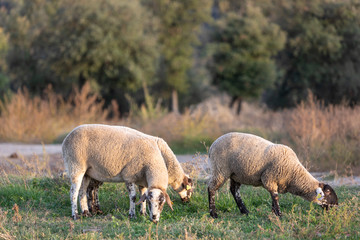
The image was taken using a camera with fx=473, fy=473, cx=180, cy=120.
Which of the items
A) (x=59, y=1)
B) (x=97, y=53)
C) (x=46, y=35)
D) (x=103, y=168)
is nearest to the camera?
(x=103, y=168)

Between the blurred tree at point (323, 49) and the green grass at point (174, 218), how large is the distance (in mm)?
21999

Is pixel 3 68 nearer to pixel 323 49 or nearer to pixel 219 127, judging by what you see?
pixel 323 49

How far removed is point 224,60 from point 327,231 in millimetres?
25611

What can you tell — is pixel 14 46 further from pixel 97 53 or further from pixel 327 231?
pixel 327 231

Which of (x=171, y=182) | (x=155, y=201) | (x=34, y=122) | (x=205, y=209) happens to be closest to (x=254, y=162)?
(x=205, y=209)

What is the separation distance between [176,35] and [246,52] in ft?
21.7

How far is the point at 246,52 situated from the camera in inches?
1221

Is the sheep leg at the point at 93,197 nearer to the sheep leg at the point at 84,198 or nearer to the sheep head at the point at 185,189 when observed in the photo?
the sheep leg at the point at 84,198

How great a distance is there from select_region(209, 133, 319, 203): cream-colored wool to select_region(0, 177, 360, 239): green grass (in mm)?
396

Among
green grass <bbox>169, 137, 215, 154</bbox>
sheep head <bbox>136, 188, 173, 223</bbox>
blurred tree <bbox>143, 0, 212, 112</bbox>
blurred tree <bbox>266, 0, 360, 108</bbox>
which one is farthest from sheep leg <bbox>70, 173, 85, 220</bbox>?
blurred tree <bbox>143, 0, 212, 112</bbox>

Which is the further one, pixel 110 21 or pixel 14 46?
pixel 14 46

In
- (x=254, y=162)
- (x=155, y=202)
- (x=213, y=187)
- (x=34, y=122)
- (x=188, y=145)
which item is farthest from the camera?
(x=34, y=122)

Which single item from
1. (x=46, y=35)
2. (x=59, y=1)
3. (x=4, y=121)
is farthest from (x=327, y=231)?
(x=59, y=1)

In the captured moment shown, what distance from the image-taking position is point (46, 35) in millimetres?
31078
